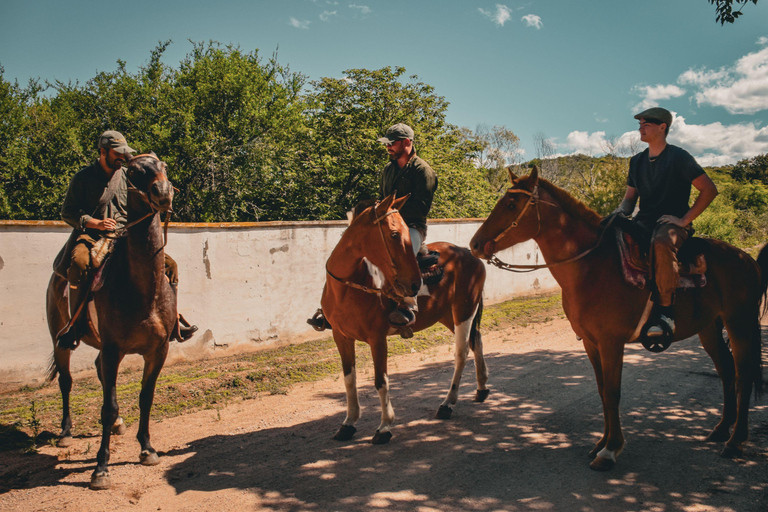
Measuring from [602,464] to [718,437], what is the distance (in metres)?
1.57

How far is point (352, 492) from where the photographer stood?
12.7 feet

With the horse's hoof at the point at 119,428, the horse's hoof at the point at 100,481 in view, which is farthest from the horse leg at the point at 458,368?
the horse's hoof at the point at 119,428

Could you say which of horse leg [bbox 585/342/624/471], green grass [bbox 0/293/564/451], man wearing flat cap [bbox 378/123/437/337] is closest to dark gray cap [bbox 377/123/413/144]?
man wearing flat cap [bbox 378/123/437/337]

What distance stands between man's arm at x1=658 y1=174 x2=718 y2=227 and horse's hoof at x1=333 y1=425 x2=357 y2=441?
12.4 ft

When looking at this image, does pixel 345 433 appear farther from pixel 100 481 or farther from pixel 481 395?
pixel 100 481

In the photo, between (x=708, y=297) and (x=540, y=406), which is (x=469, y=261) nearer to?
(x=540, y=406)

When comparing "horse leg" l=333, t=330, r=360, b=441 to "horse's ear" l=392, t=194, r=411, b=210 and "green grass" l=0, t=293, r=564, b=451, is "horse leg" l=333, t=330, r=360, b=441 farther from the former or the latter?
"green grass" l=0, t=293, r=564, b=451

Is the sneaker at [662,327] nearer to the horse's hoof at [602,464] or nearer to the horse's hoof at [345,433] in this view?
the horse's hoof at [602,464]

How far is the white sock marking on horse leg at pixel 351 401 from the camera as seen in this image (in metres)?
5.08

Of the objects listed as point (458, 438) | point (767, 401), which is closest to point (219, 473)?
point (458, 438)

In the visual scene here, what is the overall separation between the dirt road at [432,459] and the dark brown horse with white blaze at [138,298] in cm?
55

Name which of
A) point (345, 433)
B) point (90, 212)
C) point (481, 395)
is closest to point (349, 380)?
point (345, 433)

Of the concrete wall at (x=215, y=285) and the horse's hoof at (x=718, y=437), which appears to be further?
the concrete wall at (x=215, y=285)

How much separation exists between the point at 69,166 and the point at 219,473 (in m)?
18.9
